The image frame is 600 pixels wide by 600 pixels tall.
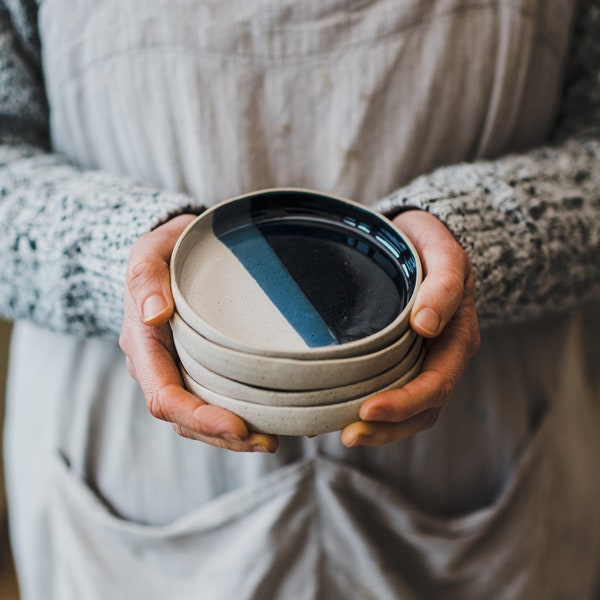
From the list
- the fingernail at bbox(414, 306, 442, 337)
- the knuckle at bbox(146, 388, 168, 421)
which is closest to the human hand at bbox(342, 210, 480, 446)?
the fingernail at bbox(414, 306, 442, 337)

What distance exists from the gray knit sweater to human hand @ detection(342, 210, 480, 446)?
4cm

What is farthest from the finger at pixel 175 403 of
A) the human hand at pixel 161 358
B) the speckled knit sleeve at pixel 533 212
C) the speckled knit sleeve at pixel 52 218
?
the speckled knit sleeve at pixel 533 212

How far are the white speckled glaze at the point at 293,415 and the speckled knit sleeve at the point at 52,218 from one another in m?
0.17

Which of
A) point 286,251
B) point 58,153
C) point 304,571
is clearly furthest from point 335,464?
point 58,153

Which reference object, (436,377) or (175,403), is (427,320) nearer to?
(436,377)

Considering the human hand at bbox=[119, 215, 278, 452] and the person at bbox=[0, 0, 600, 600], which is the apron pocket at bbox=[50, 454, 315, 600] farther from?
the human hand at bbox=[119, 215, 278, 452]

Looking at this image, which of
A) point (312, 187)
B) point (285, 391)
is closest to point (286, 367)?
point (285, 391)

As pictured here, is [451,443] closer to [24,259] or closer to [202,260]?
[202,260]

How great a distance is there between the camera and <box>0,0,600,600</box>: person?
495 millimetres

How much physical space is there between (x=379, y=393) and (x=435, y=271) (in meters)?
0.09

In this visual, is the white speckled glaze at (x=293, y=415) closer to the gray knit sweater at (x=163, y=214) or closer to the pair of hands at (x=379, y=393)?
the pair of hands at (x=379, y=393)

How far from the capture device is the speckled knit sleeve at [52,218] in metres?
0.46

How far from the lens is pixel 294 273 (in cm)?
39

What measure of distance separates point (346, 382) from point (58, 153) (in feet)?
1.50
